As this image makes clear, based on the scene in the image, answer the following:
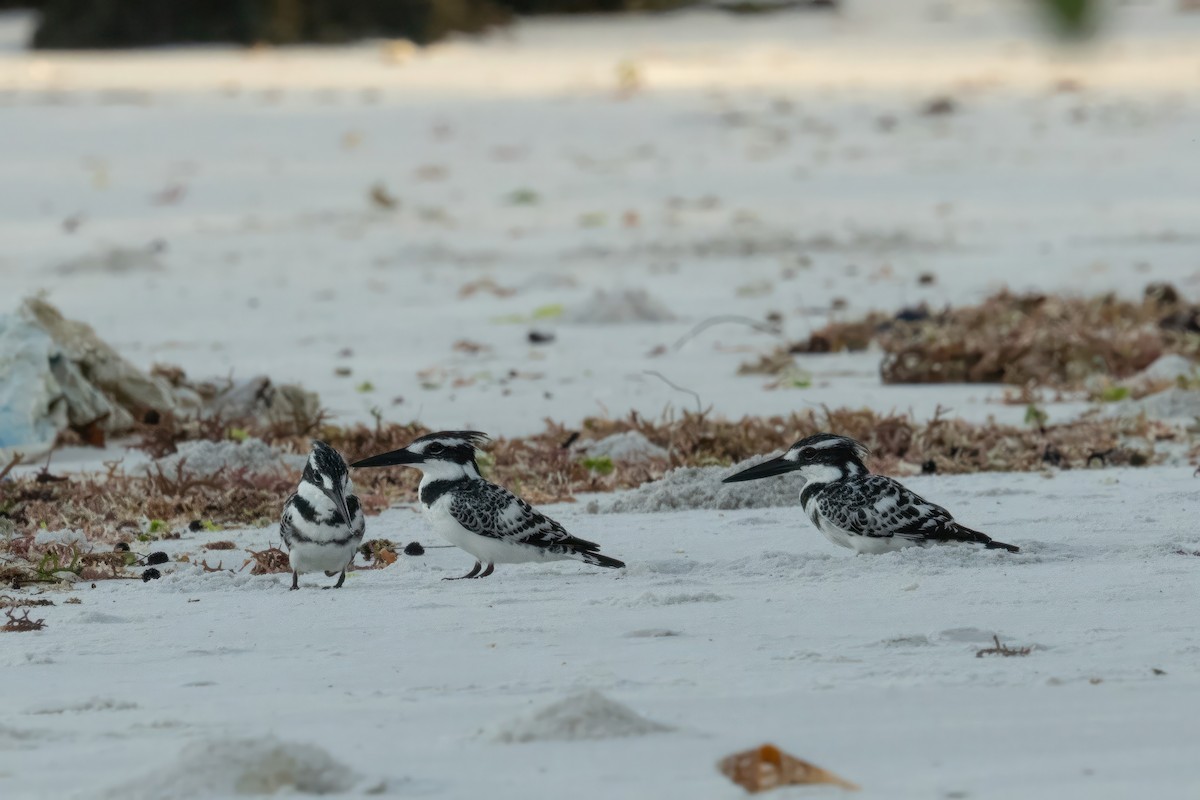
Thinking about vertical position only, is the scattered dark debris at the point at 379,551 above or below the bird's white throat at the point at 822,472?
below

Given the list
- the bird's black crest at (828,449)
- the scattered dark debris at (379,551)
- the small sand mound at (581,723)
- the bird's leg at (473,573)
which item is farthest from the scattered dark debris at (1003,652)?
the scattered dark debris at (379,551)

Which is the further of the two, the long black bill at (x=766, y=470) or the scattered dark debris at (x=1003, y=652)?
the long black bill at (x=766, y=470)

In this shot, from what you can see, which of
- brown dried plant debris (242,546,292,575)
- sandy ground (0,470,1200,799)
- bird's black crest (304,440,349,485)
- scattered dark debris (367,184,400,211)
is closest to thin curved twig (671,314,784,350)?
sandy ground (0,470,1200,799)

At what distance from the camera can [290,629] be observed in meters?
4.42

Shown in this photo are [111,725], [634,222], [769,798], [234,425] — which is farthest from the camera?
[634,222]

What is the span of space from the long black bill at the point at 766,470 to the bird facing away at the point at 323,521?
1.19m

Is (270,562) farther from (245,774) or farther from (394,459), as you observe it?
(245,774)

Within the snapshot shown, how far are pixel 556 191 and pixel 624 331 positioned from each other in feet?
17.8

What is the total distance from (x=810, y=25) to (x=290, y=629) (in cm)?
1879

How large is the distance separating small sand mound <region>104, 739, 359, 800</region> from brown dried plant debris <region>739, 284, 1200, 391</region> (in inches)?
221

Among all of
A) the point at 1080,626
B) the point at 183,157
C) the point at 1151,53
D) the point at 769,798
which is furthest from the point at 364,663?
the point at 1151,53

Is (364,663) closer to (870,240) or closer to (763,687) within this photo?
(763,687)

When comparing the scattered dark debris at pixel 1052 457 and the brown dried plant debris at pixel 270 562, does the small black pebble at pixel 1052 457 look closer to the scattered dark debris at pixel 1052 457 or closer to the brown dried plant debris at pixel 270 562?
the scattered dark debris at pixel 1052 457

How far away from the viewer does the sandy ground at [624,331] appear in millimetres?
3379
